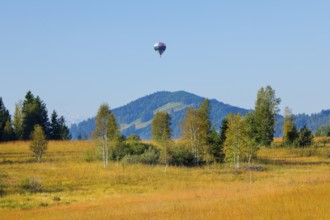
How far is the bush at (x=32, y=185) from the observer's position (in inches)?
1442

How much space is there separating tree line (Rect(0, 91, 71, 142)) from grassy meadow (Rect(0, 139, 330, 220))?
14.6 m

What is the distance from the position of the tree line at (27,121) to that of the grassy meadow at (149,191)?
1460cm

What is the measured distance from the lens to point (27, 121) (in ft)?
273

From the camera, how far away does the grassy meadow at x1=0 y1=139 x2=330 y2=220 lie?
16781 millimetres

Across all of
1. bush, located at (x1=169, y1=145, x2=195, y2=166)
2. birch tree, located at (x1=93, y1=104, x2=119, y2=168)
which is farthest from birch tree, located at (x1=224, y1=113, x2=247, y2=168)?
birch tree, located at (x1=93, y1=104, x2=119, y2=168)

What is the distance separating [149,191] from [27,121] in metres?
52.4

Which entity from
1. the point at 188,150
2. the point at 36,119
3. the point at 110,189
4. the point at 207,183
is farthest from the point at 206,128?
the point at 36,119

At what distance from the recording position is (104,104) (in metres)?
53.8

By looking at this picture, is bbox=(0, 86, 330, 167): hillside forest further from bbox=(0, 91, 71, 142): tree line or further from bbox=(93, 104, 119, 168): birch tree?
bbox=(0, 91, 71, 142): tree line

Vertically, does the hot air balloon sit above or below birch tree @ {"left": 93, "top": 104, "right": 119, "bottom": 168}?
above

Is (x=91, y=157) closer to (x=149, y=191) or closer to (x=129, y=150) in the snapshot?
(x=129, y=150)

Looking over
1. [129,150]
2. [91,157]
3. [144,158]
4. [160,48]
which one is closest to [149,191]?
[144,158]

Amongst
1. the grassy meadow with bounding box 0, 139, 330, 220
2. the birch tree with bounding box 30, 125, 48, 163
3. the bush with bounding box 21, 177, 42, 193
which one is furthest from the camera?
the birch tree with bounding box 30, 125, 48, 163

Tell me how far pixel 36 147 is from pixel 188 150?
1825cm
